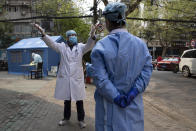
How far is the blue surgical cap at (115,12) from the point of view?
6.84ft

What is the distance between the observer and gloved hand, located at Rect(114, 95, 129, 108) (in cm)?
195

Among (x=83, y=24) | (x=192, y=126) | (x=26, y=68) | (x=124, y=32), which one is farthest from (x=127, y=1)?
(x=83, y=24)

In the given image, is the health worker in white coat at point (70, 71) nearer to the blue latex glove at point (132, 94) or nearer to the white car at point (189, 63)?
the blue latex glove at point (132, 94)

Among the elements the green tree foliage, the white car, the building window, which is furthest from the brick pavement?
the building window

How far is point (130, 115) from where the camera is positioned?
6.61 feet

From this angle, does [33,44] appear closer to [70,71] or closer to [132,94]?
[70,71]

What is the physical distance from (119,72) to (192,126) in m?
3.46

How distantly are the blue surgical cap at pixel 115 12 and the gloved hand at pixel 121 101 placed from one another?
0.72 meters

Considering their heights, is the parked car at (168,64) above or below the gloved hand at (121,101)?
below

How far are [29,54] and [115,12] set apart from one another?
15.7 m

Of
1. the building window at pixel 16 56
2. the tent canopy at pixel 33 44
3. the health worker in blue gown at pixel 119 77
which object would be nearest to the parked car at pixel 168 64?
the tent canopy at pixel 33 44

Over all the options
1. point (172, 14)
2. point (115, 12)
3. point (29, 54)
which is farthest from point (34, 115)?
point (172, 14)

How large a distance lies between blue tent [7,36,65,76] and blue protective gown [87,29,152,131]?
46.9ft

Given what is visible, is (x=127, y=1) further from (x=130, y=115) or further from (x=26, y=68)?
(x=130, y=115)
